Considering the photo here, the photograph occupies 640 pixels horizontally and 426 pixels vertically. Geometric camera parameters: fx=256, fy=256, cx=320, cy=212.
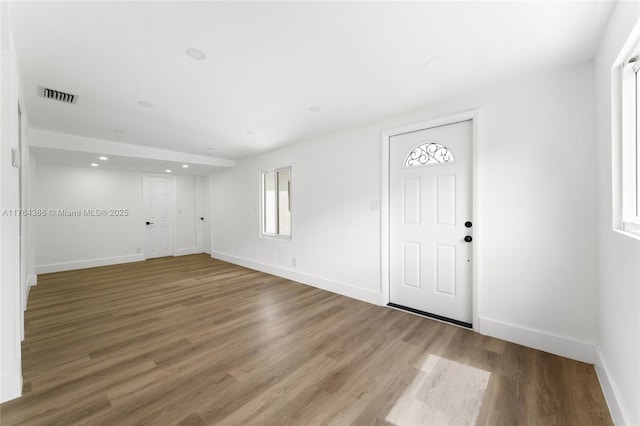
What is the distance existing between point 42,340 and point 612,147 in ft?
16.8

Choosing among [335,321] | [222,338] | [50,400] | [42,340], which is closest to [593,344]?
[335,321]

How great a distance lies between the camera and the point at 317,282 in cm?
427

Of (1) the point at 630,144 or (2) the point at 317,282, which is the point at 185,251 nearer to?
(2) the point at 317,282

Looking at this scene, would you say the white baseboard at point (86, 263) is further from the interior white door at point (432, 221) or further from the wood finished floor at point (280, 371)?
the interior white door at point (432, 221)

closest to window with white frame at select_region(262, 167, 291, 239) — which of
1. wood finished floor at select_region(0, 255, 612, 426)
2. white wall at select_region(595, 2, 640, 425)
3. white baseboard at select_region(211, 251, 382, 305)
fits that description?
white baseboard at select_region(211, 251, 382, 305)

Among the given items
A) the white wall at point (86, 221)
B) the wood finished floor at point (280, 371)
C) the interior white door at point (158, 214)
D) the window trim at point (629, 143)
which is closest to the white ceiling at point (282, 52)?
the window trim at point (629, 143)

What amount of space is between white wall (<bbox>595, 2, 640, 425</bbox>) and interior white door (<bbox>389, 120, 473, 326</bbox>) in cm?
97

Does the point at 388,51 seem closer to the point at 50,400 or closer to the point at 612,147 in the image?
the point at 612,147

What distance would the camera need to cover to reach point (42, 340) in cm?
258

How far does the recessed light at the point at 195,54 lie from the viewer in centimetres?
192

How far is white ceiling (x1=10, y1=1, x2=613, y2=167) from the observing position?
5.13 feet

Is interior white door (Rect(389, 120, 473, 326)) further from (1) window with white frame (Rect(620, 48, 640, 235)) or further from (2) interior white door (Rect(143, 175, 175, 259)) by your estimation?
(2) interior white door (Rect(143, 175, 175, 259))

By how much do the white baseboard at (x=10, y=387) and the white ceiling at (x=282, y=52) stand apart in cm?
234

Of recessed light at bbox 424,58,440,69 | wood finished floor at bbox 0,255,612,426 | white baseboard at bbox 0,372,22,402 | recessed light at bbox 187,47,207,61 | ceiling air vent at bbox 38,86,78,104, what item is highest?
recessed light at bbox 424,58,440,69
